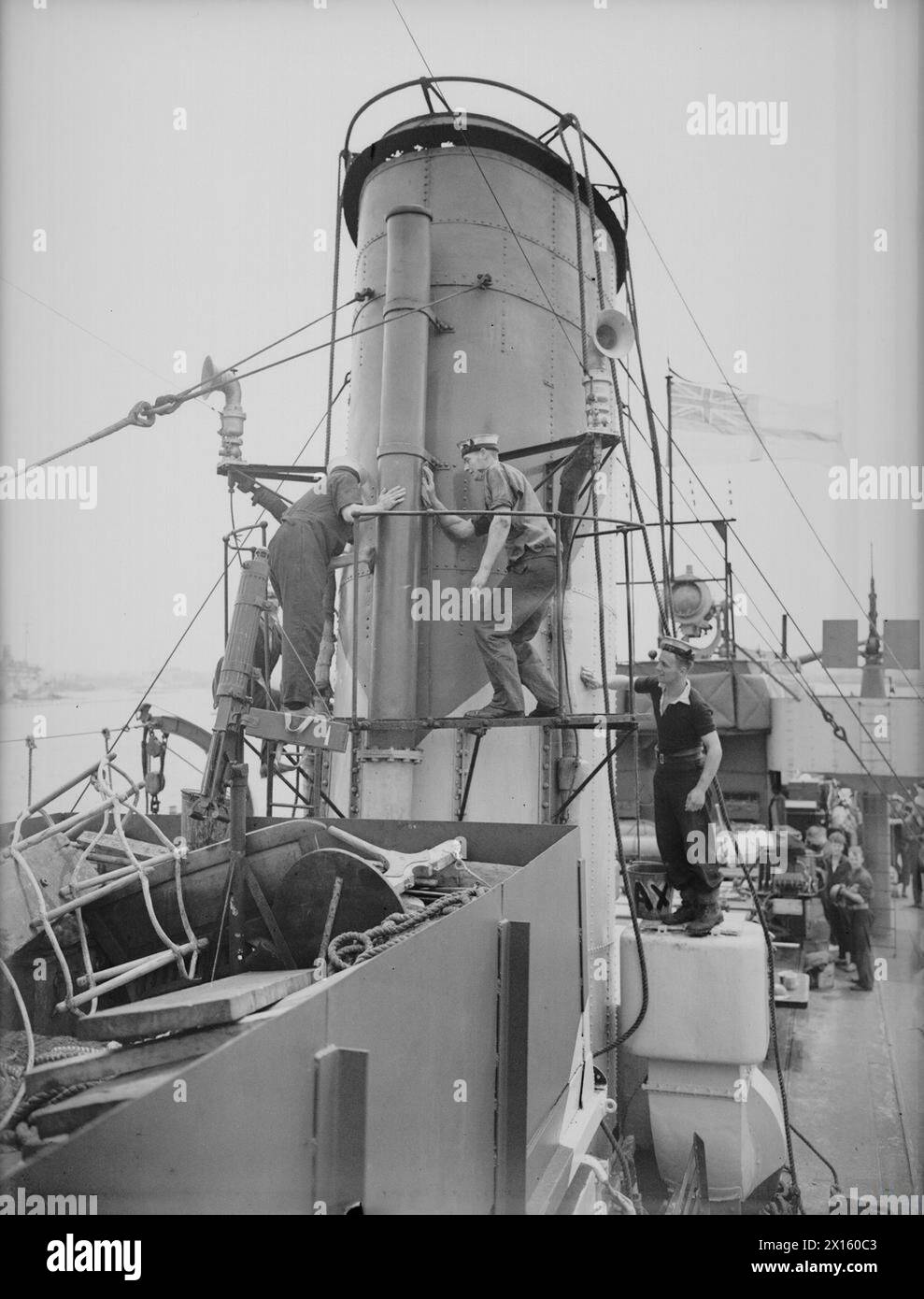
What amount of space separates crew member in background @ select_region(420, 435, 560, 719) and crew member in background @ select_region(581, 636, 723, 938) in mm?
726

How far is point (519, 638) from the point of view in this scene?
6.08 meters

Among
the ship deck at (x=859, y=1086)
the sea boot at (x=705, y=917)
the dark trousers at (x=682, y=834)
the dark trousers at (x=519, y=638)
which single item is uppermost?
the dark trousers at (x=519, y=638)

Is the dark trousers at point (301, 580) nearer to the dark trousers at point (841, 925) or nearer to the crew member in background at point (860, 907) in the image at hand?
the crew member in background at point (860, 907)

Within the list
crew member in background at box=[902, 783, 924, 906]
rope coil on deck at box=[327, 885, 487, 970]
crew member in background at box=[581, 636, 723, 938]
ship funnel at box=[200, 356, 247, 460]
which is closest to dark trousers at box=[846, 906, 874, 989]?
crew member in background at box=[902, 783, 924, 906]

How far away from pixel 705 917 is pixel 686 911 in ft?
0.53

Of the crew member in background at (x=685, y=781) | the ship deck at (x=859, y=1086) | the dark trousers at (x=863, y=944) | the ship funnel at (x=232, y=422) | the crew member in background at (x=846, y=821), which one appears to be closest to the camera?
the crew member in background at (x=685, y=781)

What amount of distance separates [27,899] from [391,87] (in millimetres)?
6701

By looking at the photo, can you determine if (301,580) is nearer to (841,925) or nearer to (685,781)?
(685,781)

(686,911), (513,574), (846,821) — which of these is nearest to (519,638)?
(513,574)

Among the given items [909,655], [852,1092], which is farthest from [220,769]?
[909,655]

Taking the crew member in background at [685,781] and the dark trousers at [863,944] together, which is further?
the dark trousers at [863,944]

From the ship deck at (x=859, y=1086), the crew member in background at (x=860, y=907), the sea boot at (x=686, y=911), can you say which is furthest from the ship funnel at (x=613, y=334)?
the crew member in background at (x=860, y=907)

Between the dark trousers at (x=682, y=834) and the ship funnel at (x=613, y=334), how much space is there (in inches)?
115

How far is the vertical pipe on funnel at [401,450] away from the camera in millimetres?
6371
